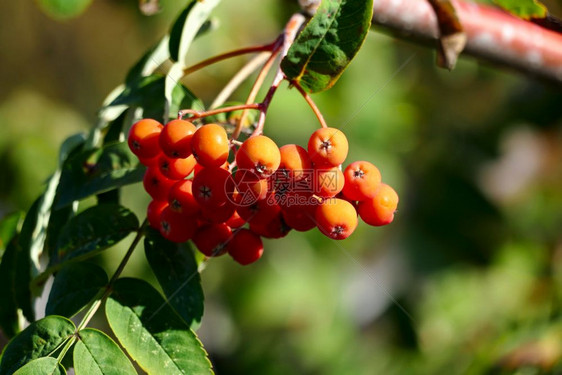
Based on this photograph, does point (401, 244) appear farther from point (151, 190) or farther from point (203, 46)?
point (151, 190)

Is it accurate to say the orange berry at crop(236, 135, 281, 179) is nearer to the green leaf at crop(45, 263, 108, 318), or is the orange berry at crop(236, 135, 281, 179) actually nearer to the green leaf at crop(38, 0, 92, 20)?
the green leaf at crop(45, 263, 108, 318)

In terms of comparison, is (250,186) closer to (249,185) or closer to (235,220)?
(249,185)

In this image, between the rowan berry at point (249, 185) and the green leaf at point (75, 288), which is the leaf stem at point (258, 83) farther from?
the green leaf at point (75, 288)

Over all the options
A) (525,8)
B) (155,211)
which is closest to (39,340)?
(155,211)

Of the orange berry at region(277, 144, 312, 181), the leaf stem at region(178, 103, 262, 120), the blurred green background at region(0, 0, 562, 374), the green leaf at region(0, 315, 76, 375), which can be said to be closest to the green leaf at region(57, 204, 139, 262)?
the green leaf at region(0, 315, 76, 375)

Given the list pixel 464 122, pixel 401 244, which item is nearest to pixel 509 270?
pixel 401 244

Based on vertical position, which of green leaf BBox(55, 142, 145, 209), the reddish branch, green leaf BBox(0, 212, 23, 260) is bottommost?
the reddish branch

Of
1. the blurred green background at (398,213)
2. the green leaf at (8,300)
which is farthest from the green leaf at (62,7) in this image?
the blurred green background at (398,213)
